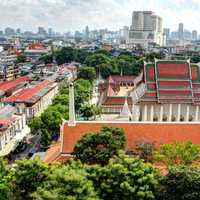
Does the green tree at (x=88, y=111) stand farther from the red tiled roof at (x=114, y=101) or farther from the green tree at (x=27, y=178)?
the green tree at (x=27, y=178)

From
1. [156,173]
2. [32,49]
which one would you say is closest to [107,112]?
[156,173]

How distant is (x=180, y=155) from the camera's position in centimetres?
2059

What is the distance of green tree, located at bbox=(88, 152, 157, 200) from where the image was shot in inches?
631

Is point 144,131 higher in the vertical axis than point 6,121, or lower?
higher

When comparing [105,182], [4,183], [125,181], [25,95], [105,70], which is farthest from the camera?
[105,70]

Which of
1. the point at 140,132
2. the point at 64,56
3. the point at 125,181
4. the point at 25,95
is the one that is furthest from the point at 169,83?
the point at 64,56

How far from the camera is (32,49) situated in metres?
128

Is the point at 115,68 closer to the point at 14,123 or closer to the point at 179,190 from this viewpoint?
the point at 14,123

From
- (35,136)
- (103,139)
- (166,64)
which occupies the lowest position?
(35,136)

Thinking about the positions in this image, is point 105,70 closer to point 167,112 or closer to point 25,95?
point 25,95

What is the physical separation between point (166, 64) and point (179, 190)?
23434 millimetres

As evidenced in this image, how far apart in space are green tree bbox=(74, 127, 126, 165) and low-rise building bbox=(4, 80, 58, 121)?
25.0 metres

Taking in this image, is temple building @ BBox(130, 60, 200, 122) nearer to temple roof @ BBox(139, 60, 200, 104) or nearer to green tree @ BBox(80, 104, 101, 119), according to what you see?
temple roof @ BBox(139, 60, 200, 104)

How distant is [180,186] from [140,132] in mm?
9806
